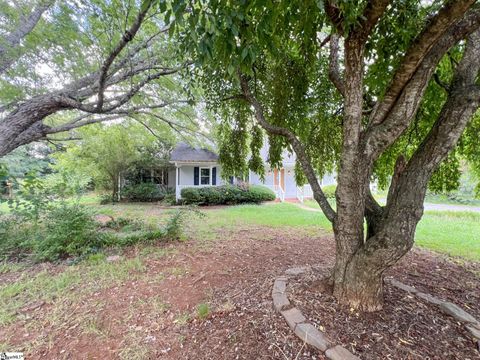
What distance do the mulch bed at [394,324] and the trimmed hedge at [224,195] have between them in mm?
10046

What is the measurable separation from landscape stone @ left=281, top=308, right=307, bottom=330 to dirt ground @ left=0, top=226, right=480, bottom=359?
0.07m

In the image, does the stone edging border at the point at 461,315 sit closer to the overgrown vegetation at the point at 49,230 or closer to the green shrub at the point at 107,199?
the overgrown vegetation at the point at 49,230

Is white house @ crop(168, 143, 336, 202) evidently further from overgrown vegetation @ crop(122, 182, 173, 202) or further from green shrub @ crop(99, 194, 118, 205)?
green shrub @ crop(99, 194, 118, 205)

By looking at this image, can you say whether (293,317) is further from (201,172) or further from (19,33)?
(201,172)

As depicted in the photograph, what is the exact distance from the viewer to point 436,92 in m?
3.04

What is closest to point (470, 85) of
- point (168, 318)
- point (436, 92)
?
point (436, 92)

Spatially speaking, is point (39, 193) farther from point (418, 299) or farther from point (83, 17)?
point (418, 299)

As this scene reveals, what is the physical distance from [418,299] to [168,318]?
9.04 ft

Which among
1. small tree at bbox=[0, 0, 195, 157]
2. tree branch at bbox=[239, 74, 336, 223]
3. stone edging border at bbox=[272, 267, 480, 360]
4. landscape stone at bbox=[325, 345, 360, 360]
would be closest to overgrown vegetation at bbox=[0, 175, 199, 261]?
small tree at bbox=[0, 0, 195, 157]

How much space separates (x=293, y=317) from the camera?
2117mm

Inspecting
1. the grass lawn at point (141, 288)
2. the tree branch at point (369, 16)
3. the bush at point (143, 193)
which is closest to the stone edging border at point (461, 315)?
the grass lawn at point (141, 288)

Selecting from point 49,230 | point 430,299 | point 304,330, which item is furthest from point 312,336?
point 49,230

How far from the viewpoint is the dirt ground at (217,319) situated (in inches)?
74.8

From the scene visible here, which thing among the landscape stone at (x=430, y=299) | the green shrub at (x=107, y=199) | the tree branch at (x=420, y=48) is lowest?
the landscape stone at (x=430, y=299)
